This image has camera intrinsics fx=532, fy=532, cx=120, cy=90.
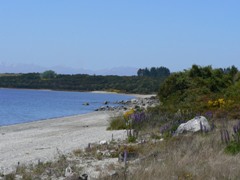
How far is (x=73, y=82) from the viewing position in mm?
152750

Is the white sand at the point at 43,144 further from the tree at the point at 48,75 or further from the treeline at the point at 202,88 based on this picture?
the tree at the point at 48,75

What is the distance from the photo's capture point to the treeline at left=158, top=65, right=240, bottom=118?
85.2ft

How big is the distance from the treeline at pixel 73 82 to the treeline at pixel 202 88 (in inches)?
4005

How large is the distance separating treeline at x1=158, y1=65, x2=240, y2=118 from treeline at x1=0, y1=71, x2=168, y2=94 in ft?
334

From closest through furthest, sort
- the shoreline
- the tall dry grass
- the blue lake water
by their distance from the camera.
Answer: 1. the tall dry grass
2. the shoreline
3. the blue lake water

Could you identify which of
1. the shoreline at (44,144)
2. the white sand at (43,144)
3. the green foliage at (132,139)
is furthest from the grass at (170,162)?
the green foliage at (132,139)

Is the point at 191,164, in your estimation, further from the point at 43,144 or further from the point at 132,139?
the point at 43,144

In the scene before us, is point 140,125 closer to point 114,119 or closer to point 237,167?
point 114,119

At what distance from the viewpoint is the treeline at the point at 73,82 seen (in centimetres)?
14538

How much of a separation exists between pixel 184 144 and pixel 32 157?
4.84m

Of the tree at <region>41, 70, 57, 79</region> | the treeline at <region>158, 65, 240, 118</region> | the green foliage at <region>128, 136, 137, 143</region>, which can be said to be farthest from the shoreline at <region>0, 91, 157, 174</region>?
the tree at <region>41, 70, 57, 79</region>

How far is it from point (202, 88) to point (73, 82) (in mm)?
122268

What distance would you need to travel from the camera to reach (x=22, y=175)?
9695mm

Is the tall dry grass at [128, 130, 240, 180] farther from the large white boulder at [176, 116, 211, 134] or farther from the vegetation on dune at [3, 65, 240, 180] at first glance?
the large white boulder at [176, 116, 211, 134]
